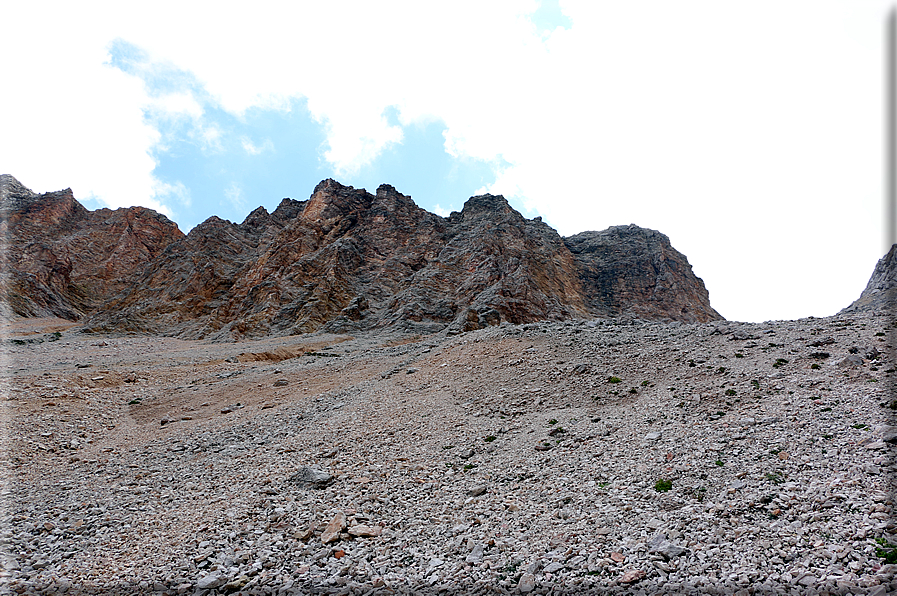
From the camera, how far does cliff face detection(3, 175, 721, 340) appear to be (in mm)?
49094

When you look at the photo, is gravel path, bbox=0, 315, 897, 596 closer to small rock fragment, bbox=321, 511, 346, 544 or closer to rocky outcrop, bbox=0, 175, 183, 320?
small rock fragment, bbox=321, 511, 346, 544

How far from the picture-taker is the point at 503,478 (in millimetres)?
10266

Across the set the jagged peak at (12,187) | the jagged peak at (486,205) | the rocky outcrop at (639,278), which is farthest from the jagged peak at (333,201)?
the jagged peak at (12,187)

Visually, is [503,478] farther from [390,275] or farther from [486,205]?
[486,205]

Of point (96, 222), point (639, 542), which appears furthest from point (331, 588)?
point (96, 222)

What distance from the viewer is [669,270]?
237ft

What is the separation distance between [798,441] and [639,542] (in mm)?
4793

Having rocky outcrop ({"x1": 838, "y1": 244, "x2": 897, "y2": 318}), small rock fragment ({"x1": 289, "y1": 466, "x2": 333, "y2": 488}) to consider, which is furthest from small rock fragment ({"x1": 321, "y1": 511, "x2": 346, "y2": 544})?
rocky outcrop ({"x1": 838, "y1": 244, "x2": 897, "y2": 318})

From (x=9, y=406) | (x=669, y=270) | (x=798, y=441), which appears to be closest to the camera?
(x=798, y=441)

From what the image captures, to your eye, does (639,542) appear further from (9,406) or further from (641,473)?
(9,406)

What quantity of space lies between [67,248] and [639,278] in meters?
103

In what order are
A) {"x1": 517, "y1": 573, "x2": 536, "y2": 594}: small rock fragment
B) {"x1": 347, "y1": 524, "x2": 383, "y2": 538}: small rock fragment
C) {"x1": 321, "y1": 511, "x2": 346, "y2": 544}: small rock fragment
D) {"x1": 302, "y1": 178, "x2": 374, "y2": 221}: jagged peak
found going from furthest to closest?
{"x1": 302, "y1": 178, "x2": 374, "y2": 221}: jagged peak, {"x1": 347, "y1": 524, "x2": 383, "y2": 538}: small rock fragment, {"x1": 321, "y1": 511, "x2": 346, "y2": 544}: small rock fragment, {"x1": 517, "y1": 573, "x2": 536, "y2": 594}: small rock fragment

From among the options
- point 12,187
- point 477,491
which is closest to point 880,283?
point 477,491

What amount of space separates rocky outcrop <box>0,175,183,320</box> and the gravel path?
2927 inches
